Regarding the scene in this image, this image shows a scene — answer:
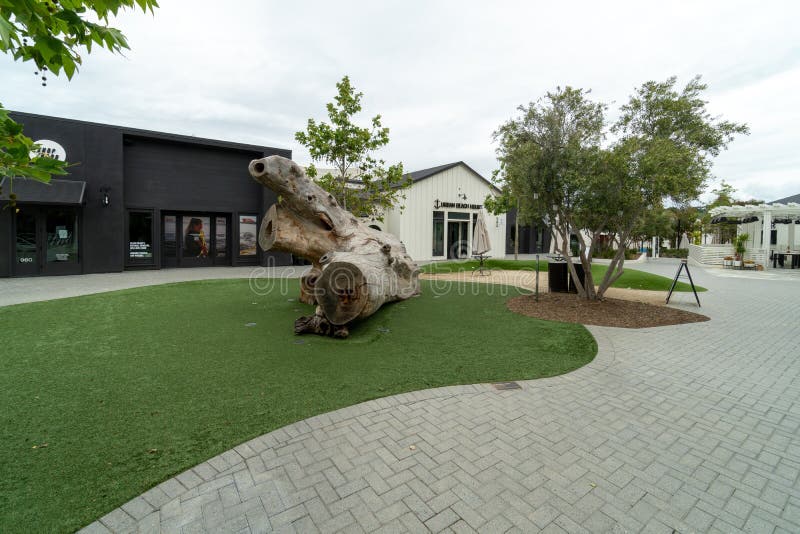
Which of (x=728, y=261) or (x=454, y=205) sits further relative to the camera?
(x=454, y=205)

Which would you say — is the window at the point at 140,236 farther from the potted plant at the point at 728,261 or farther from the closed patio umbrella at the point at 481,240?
the potted plant at the point at 728,261

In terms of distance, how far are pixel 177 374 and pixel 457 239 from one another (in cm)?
2119

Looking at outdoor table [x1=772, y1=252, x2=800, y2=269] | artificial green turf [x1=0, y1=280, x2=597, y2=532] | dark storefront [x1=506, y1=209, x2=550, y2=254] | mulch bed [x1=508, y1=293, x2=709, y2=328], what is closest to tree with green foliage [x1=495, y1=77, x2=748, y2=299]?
mulch bed [x1=508, y1=293, x2=709, y2=328]

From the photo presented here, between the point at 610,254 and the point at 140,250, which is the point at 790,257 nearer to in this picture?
the point at 610,254

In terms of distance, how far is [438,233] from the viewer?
23.3 m

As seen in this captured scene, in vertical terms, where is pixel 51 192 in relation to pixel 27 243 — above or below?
above

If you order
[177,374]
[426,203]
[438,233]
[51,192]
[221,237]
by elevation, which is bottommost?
[177,374]

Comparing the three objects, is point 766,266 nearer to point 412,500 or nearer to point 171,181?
point 412,500

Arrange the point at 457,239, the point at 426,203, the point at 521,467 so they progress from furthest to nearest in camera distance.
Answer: the point at 457,239 → the point at 426,203 → the point at 521,467

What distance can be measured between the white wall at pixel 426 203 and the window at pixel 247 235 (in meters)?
7.85

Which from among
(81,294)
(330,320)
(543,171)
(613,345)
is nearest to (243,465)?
(330,320)

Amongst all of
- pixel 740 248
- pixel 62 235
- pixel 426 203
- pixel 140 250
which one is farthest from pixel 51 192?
pixel 740 248

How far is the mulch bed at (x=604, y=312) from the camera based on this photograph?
7305 millimetres

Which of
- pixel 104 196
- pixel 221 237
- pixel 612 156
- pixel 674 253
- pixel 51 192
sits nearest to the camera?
pixel 612 156
